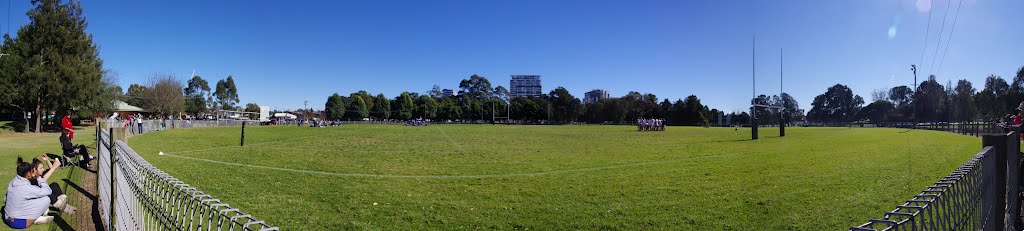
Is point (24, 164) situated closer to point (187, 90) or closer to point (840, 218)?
point (840, 218)

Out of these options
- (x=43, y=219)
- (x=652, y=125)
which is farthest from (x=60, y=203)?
(x=652, y=125)

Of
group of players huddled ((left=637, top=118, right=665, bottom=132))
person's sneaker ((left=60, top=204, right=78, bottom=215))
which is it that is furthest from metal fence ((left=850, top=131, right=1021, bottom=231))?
group of players huddled ((left=637, top=118, right=665, bottom=132))

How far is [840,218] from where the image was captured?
18.9 ft

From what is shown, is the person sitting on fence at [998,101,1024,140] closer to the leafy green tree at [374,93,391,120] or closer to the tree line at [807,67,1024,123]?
the tree line at [807,67,1024,123]

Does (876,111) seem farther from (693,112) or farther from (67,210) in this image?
(67,210)

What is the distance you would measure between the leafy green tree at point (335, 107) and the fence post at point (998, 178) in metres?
118

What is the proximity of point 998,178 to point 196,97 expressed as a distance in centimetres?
12157

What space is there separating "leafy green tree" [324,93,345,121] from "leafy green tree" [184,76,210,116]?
990 inches

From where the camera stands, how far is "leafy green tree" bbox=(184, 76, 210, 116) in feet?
315

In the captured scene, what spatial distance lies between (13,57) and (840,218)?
160 ft

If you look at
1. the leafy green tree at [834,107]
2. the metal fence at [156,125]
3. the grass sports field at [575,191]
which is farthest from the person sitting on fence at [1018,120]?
the leafy green tree at [834,107]

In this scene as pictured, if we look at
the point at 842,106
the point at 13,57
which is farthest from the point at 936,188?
the point at 842,106

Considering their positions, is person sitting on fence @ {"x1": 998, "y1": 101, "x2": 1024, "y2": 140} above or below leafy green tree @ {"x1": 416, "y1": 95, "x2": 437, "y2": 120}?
below

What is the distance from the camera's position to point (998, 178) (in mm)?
3707
